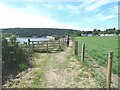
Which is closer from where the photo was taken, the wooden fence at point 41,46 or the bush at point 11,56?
the bush at point 11,56

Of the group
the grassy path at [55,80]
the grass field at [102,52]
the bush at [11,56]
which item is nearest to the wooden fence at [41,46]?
the grass field at [102,52]

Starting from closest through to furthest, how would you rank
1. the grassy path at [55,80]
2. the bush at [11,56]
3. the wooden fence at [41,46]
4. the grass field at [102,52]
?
the grassy path at [55,80], the bush at [11,56], the grass field at [102,52], the wooden fence at [41,46]

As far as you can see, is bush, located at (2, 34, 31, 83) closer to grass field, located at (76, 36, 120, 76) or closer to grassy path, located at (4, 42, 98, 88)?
grassy path, located at (4, 42, 98, 88)

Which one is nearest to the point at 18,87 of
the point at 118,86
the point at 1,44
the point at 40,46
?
the point at 118,86

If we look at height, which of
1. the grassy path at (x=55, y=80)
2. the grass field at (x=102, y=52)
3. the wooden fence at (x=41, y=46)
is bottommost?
the grassy path at (x=55, y=80)

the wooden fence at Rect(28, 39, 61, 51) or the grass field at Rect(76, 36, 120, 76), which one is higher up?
the wooden fence at Rect(28, 39, 61, 51)

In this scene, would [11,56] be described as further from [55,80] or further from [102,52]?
[102,52]

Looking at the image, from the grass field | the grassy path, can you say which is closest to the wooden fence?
the grass field

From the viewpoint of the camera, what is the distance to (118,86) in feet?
31.7

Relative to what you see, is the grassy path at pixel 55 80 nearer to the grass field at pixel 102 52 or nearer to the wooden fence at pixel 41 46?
the grass field at pixel 102 52

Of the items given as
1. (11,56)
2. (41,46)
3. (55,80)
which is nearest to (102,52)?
(41,46)

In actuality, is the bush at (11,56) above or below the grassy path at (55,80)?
above

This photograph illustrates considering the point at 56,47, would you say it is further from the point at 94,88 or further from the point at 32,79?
the point at 94,88

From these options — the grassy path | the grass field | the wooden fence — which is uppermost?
the wooden fence
